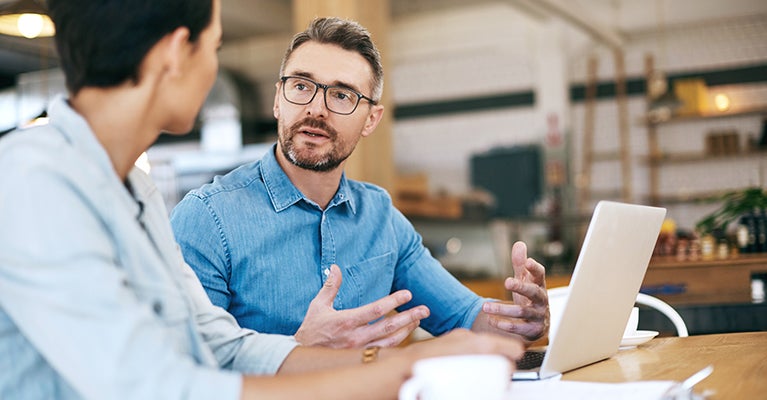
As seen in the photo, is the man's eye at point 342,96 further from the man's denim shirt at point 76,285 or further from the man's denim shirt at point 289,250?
the man's denim shirt at point 76,285

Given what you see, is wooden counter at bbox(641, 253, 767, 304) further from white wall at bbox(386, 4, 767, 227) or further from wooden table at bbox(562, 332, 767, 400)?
white wall at bbox(386, 4, 767, 227)

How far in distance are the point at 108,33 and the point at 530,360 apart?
1057 millimetres

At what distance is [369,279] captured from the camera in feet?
6.59

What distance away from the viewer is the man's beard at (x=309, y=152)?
1.97 metres

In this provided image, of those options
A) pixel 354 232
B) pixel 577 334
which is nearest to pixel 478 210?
pixel 354 232

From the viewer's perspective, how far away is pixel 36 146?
0.94 meters

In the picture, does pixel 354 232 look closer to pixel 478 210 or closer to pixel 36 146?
pixel 36 146

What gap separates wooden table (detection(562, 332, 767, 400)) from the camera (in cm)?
129

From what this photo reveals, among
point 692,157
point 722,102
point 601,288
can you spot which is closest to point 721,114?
point 722,102

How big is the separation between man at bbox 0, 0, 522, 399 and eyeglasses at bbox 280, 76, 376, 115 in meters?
0.86

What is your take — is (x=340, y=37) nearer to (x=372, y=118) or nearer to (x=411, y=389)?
(x=372, y=118)

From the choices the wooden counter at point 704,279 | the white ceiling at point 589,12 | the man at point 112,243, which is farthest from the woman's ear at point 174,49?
the white ceiling at point 589,12

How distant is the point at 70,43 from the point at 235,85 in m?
9.34

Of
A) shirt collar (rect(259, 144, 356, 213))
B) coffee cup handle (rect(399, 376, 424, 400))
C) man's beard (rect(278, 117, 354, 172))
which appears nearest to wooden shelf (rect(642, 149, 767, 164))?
man's beard (rect(278, 117, 354, 172))
